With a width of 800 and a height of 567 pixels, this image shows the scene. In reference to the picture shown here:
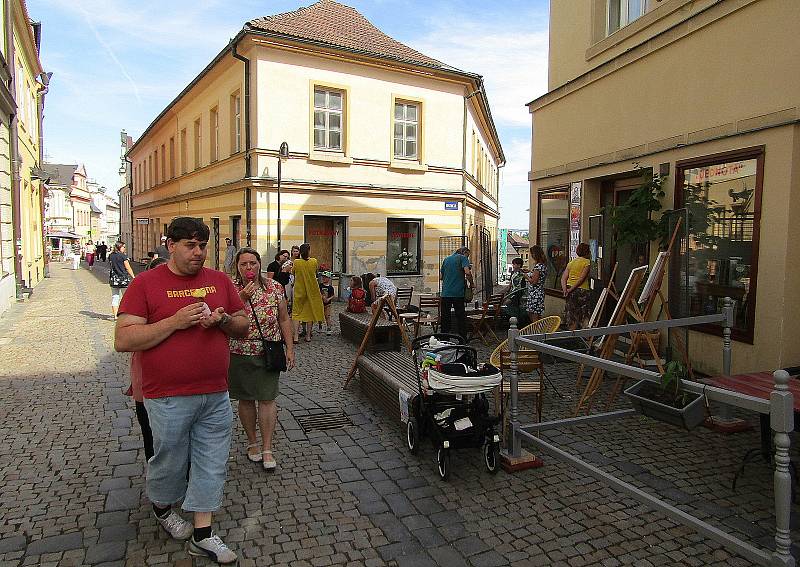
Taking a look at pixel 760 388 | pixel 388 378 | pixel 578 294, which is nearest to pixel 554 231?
pixel 578 294

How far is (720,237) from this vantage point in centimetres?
698

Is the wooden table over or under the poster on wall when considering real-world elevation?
under

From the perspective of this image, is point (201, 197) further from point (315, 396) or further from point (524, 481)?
point (524, 481)

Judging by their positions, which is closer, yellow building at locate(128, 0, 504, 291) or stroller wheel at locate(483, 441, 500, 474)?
stroller wheel at locate(483, 441, 500, 474)

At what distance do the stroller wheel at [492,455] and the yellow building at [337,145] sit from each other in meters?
12.6

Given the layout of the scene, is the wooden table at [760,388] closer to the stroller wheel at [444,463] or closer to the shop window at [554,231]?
the stroller wheel at [444,463]

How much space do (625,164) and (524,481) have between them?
18.9ft

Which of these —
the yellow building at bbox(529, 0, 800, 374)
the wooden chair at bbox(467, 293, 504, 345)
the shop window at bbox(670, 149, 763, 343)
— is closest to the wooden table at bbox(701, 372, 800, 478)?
the yellow building at bbox(529, 0, 800, 374)

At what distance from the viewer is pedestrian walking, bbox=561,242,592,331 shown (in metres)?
8.66

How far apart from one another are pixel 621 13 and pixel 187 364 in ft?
29.5

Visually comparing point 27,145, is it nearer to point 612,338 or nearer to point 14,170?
A: point 14,170

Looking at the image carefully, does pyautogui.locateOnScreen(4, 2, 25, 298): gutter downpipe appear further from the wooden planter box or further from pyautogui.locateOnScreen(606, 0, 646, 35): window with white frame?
the wooden planter box

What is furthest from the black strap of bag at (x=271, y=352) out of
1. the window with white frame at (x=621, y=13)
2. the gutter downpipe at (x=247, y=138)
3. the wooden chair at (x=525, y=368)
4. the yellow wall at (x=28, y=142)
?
the yellow wall at (x=28, y=142)

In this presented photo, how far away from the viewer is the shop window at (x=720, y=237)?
21.1 ft
